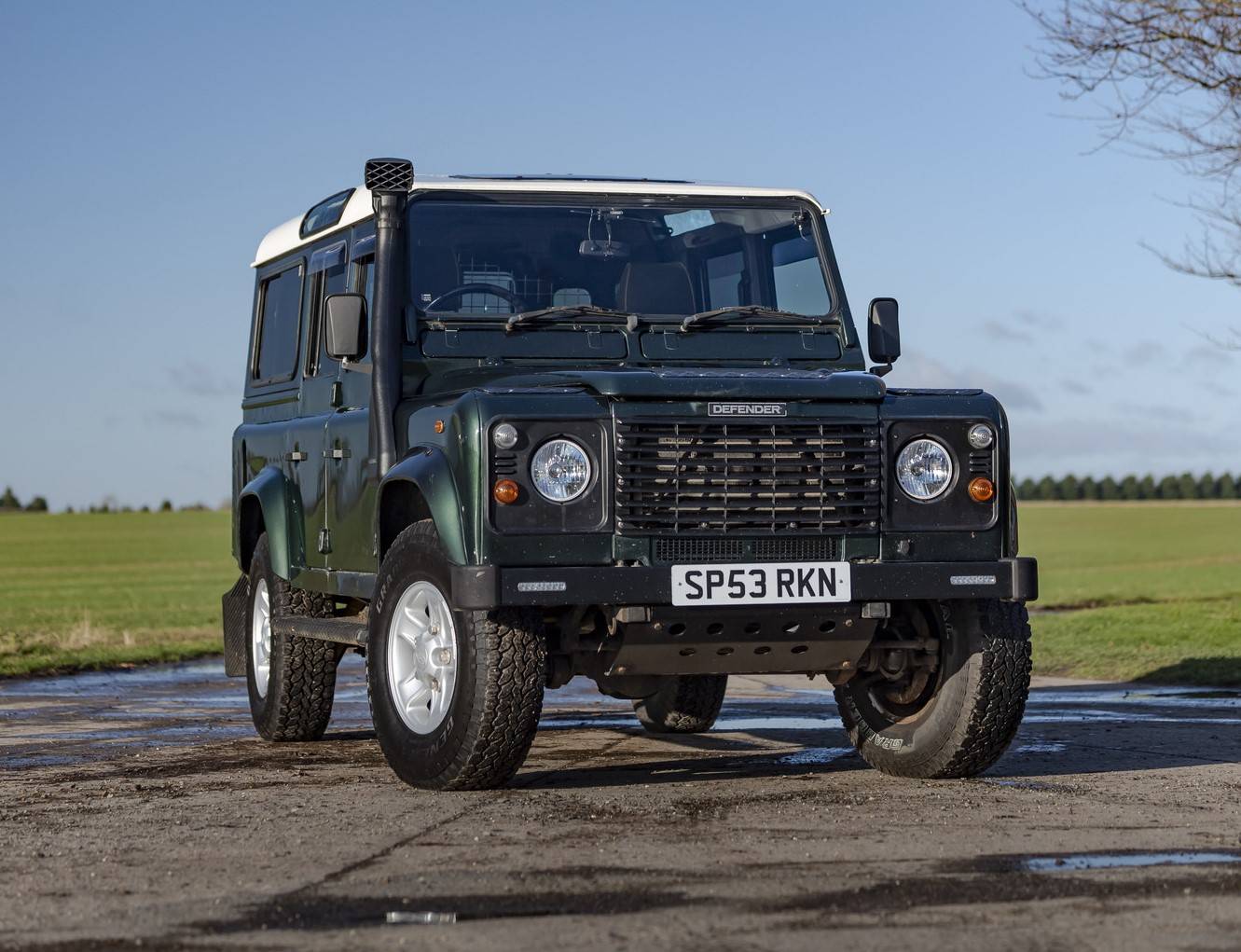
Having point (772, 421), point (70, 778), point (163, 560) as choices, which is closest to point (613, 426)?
point (772, 421)

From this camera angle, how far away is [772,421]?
820 centimetres

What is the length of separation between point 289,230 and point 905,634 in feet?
14.9

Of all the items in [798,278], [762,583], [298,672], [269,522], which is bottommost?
[298,672]

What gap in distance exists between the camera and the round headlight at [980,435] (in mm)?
8547

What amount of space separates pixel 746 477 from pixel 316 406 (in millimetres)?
3247

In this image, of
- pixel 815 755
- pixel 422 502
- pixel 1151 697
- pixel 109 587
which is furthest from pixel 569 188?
pixel 109 587

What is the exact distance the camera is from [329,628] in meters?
9.94

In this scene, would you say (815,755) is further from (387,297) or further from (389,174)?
(389,174)

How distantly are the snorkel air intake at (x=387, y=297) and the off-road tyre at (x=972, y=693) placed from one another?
8.41 feet

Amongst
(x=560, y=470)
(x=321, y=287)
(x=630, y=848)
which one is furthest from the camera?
(x=321, y=287)

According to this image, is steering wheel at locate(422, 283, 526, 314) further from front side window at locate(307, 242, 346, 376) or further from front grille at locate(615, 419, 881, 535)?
front grille at locate(615, 419, 881, 535)

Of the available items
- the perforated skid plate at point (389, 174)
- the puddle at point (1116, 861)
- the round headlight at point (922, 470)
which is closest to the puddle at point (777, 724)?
the round headlight at point (922, 470)

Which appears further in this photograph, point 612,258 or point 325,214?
point 325,214

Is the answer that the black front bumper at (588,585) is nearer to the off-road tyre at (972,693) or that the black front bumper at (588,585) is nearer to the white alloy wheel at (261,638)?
the off-road tyre at (972,693)
